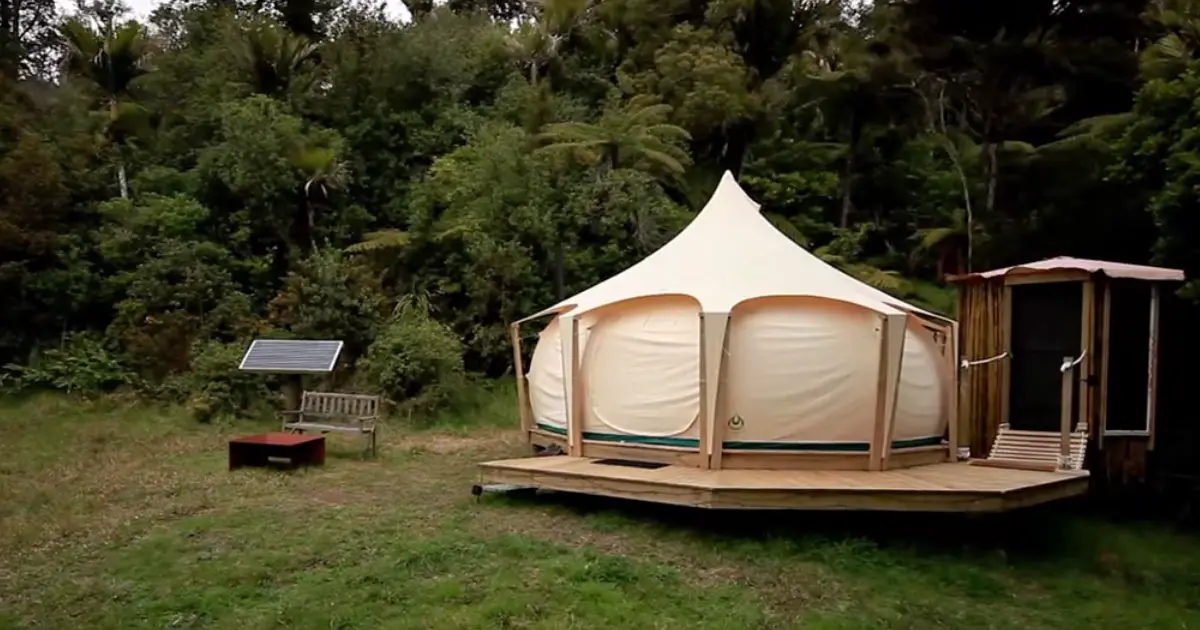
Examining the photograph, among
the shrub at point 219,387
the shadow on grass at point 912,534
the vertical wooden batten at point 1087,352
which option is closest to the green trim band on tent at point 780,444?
the shadow on grass at point 912,534

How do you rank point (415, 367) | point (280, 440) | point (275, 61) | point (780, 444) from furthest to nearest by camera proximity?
1. point (275, 61)
2. point (415, 367)
3. point (280, 440)
4. point (780, 444)

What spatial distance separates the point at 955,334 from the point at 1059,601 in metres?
3.14

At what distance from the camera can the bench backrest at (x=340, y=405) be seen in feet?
34.8

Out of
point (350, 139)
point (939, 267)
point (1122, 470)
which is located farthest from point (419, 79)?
point (1122, 470)

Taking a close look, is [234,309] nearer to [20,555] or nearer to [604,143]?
[604,143]

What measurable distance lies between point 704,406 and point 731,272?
4.97ft

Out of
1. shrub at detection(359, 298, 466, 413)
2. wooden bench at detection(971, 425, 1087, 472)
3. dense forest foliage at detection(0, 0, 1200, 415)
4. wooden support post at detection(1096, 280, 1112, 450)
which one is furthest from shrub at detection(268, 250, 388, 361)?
wooden support post at detection(1096, 280, 1112, 450)

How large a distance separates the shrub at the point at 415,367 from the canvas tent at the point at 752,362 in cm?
423

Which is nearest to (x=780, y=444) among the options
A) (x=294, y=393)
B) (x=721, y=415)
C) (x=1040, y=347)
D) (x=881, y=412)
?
(x=721, y=415)

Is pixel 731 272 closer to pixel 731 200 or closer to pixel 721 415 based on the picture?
pixel 721 415

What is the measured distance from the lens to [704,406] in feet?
25.7

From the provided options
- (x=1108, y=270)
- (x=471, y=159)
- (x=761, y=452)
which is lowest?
(x=761, y=452)

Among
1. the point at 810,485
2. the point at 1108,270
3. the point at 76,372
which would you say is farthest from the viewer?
the point at 76,372

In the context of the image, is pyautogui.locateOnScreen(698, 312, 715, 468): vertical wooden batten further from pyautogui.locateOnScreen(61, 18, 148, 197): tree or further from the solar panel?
pyautogui.locateOnScreen(61, 18, 148, 197): tree
